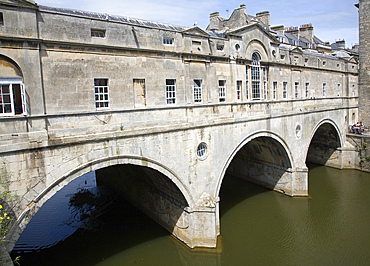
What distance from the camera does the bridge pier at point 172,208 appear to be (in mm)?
13016

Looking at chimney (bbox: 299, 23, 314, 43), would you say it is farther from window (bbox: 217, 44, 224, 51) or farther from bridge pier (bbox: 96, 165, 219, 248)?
bridge pier (bbox: 96, 165, 219, 248)

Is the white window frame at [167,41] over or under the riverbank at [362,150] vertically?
over

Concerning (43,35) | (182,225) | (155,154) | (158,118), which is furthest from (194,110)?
(43,35)

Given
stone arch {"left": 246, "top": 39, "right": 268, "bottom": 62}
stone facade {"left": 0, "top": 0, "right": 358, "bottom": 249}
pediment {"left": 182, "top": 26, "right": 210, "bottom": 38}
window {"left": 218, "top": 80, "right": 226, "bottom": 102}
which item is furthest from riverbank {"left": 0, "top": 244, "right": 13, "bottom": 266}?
stone arch {"left": 246, "top": 39, "right": 268, "bottom": 62}

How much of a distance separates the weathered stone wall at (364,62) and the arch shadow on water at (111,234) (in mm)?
23272

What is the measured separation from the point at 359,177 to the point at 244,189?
32.9ft

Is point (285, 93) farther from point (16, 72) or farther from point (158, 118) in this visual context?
point (16, 72)

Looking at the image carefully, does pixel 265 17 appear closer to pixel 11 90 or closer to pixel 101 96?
pixel 101 96

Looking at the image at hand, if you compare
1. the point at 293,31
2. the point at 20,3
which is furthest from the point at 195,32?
the point at 293,31

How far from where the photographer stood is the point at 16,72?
8.39 meters

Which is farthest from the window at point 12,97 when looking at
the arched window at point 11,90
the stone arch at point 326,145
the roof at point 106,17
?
the stone arch at point 326,145

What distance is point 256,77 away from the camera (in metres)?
16.8

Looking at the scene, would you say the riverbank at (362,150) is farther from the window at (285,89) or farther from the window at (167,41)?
the window at (167,41)

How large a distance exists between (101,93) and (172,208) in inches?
277
